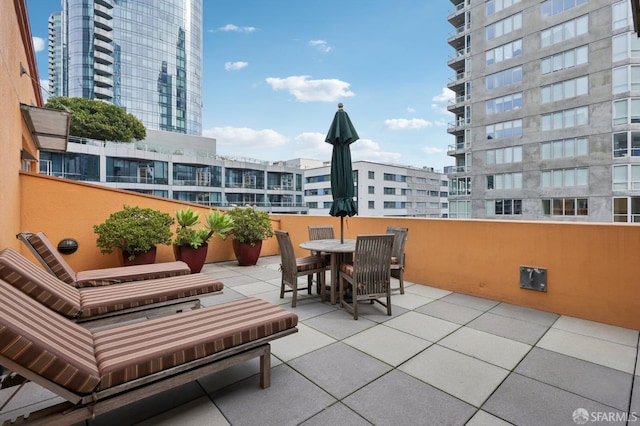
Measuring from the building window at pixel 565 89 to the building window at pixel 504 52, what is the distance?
4.25 metres

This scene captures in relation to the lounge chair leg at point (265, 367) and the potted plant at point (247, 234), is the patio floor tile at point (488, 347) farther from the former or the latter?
the potted plant at point (247, 234)

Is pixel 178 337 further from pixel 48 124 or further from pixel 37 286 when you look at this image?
pixel 48 124

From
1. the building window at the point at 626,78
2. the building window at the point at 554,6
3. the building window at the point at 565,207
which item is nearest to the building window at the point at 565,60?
the building window at the point at 626,78

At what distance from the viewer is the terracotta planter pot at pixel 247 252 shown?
6.81 meters

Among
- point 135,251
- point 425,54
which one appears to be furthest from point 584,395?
point 425,54

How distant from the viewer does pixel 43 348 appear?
1446 millimetres

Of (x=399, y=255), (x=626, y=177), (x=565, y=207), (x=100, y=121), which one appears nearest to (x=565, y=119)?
(x=626, y=177)

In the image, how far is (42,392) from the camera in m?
2.22

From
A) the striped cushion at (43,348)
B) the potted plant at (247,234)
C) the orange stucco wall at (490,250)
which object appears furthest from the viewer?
the potted plant at (247,234)

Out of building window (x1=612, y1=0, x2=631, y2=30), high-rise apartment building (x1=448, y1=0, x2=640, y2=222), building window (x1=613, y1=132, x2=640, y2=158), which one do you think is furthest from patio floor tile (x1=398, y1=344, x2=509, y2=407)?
building window (x1=612, y1=0, x2=631, y2=30)

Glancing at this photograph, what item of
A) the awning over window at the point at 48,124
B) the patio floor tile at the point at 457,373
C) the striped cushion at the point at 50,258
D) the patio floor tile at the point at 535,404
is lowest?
the patio floor tile at the point at 535,404

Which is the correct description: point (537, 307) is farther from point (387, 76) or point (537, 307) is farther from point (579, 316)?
point (387, 76)

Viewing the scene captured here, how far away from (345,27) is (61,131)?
13.7m

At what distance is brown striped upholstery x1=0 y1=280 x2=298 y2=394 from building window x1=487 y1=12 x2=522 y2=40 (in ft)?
111
